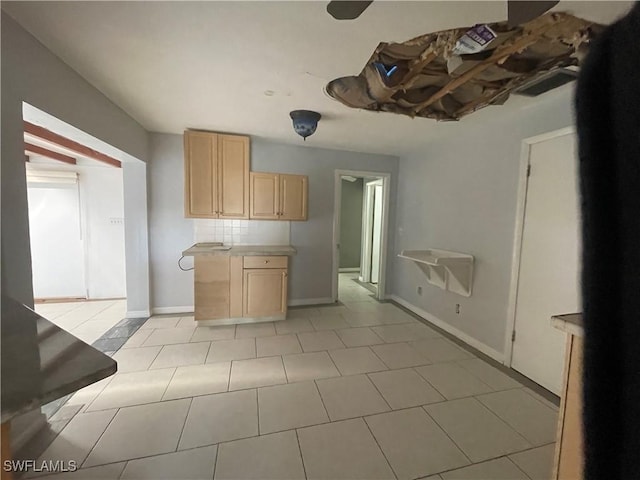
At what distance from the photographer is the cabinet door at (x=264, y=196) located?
3.71 metres

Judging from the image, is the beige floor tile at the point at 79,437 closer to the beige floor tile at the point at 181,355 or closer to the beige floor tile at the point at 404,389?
the beige floor tile at the point at 181,355

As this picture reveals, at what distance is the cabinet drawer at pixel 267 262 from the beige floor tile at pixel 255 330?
734 millimetres

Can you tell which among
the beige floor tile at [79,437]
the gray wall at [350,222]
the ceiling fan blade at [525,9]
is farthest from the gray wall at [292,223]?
the ceiling fan blade at [525,9]

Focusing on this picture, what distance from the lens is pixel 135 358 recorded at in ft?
8.57

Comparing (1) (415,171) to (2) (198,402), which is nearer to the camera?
(2) (198,402)

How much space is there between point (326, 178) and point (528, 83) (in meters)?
2.60

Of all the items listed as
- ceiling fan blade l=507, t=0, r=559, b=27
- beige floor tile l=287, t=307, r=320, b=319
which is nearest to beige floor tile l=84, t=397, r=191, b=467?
beige floor tile l=287, t=307, r=320, b=319

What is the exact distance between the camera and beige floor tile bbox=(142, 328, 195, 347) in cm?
293

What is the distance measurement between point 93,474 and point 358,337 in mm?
2373

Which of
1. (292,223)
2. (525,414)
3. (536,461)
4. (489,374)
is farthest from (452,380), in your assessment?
(292,223)

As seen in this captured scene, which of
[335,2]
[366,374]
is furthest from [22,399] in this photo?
[366,374]

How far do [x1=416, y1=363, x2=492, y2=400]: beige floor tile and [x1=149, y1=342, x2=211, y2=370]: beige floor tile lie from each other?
2.06 m

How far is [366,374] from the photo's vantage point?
2451 mm

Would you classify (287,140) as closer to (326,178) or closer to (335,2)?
(326,178)
